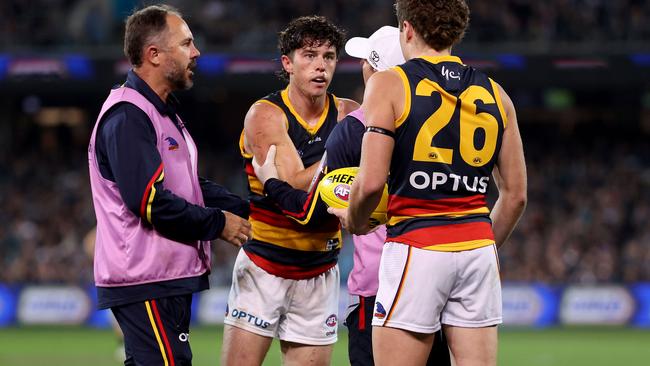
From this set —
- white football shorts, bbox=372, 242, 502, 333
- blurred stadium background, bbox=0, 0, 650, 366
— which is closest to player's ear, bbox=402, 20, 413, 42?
white football shorts, bbox=372, 242, 502, 333

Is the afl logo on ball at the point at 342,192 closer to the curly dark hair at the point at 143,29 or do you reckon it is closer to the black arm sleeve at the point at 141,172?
the black arm sleeve at the point at 141,172

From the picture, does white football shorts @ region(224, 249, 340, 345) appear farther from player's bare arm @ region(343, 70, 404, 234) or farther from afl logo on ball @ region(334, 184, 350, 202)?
player's bare arm @ region(343, 70, 404, 234)

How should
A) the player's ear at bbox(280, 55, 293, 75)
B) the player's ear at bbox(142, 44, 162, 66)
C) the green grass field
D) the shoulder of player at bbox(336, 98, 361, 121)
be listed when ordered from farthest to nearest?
the green grass field → the shoulder of player at bbox(336, 98, 361, 121) → the player's ear at bbox(280, 55, 293, 75) → the player's ear at bbox(142, 44, 162, 66)

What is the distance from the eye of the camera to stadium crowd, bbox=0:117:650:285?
1969 centimetres

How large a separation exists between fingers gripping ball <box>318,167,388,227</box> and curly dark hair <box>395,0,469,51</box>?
79 centimetres

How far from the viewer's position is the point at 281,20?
2241 centimetres

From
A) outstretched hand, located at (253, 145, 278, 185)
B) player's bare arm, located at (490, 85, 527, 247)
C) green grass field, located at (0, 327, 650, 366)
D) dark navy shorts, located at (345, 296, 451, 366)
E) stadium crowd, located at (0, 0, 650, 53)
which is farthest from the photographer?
stadium crowd, located at (0, 0, 650, 53)

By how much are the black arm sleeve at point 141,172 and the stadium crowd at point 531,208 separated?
538 inches

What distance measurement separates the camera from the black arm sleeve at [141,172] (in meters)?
5.09

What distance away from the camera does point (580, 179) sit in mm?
22906

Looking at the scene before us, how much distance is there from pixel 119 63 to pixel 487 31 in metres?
7.24

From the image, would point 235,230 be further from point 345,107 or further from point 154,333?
point 345,107

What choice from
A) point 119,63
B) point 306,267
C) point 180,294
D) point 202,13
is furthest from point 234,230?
point 202,13

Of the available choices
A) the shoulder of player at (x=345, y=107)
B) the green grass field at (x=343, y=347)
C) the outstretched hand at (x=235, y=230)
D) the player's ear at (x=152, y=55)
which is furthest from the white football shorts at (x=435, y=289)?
the green grass field at (x=343, y=347)
